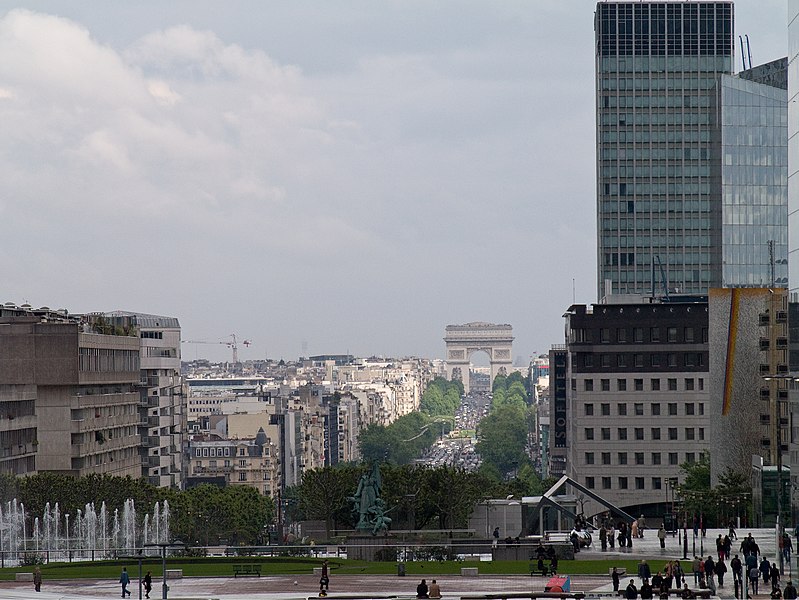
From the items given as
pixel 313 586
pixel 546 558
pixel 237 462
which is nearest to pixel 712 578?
pixel 546 558

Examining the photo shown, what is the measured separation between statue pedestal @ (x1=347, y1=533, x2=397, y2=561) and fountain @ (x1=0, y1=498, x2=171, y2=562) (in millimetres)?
18621

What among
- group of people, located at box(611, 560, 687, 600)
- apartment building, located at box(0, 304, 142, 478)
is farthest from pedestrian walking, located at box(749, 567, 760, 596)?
apartment building, located at box(0, 304, 142, 478)

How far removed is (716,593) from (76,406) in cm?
6539

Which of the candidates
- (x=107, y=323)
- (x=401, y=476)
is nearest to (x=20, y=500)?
(x=401, y=476)

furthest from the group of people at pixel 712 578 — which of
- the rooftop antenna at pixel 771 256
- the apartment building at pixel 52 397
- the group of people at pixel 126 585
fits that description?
the rooftop antenna at pixel 771 256

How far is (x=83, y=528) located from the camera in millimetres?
98750

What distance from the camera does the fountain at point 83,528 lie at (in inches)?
3723

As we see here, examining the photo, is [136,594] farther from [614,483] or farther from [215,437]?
[215,437]

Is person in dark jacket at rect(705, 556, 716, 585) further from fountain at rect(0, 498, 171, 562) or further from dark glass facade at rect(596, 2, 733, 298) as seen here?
dark glass facade at rect(596, 2, 733, 298)

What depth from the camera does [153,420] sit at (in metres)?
138

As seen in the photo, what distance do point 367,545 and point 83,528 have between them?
28.8 m

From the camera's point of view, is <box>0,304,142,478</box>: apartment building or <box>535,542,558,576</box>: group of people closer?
<box>535,542,558,576</box>: group of people

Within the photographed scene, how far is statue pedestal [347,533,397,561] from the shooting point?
76.1m

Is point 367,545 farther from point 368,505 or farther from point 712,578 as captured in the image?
point 712,578
